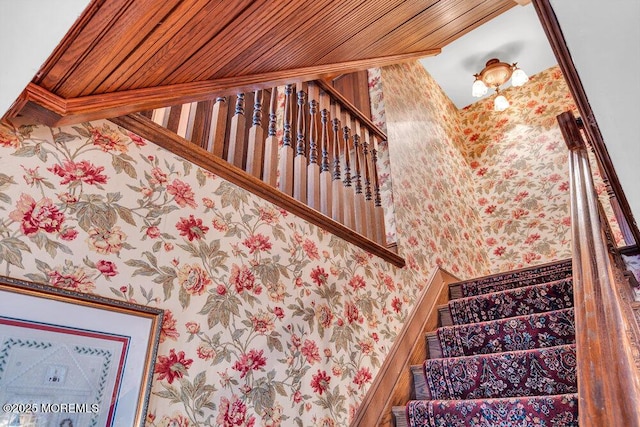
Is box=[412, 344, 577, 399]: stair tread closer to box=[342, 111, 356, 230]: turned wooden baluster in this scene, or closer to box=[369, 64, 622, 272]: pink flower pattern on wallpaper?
box=[342, 111, 356, 230]: turned wooden baluster

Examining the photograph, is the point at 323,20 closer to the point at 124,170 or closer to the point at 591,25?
the point at 124,170

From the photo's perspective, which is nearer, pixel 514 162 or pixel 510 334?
pixel 510 334

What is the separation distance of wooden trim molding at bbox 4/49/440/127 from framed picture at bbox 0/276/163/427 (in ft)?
1.34

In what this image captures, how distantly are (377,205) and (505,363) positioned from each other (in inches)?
45.4

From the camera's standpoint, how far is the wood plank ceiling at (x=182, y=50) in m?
0.96

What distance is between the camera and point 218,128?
66.0 inches

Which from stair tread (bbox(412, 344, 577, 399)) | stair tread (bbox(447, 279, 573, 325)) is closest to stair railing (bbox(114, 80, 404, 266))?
stair tread (bbox(447, 279, 573, 325))

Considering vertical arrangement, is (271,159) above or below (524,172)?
below

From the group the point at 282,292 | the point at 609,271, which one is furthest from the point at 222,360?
the point at 609,271

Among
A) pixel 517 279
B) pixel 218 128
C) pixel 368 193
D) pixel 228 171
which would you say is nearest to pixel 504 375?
pixel 517 279

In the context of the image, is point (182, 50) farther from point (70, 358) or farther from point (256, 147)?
point (70, 358)

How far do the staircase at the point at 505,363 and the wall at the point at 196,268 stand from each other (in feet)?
1.01

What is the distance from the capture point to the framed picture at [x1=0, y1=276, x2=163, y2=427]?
0.89m

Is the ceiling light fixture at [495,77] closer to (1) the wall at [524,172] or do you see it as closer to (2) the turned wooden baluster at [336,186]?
(1) the wall at [524,172]
